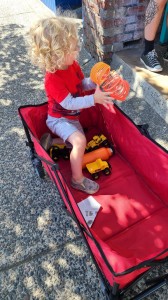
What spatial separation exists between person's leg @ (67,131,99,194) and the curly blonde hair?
20.7 inches

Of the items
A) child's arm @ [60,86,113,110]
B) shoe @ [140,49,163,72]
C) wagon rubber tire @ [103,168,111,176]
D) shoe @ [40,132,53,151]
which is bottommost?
wagon rubber tire @ [103,168,111,176]

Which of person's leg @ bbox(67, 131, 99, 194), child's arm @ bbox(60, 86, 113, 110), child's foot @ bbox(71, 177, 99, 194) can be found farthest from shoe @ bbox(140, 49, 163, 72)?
child's foot @ bbox(71, 177, 99, 194)

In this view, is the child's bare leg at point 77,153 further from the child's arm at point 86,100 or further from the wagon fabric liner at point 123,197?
the child's arm at point 86,100

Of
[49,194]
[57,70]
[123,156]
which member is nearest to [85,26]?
[57,70]

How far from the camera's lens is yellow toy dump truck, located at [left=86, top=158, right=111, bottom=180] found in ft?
7.54

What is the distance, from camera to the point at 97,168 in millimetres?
2299

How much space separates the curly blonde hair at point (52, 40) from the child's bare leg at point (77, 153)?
515mm

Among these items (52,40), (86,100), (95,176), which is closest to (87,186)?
(95,176)

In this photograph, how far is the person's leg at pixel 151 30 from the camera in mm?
2782

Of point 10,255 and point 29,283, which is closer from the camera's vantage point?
point 29,283

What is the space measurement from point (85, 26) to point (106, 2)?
29.1 inches

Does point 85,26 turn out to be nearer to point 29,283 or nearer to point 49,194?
point 49,194

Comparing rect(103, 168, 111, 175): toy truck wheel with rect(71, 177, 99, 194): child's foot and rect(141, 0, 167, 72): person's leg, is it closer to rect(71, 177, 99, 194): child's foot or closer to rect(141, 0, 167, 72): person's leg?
rect(71, 177, 99, 194): child's foot

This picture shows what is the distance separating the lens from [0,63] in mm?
3889
